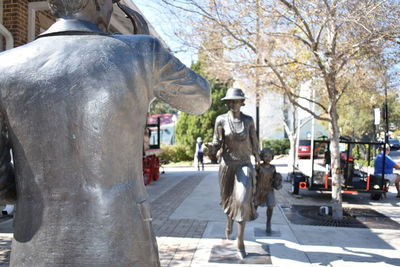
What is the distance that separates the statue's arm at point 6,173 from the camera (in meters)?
1.34

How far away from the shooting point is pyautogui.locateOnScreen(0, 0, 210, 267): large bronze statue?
1257 mm

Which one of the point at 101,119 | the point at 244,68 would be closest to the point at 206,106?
the point at 101,119

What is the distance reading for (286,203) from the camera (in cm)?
930

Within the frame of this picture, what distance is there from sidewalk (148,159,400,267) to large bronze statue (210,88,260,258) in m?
0.51

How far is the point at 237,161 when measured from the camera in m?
4.96

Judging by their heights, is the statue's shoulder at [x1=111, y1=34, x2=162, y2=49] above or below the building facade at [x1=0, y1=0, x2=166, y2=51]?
below

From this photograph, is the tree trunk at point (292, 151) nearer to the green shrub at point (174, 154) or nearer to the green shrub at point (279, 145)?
the green shrub at point (174, 154)

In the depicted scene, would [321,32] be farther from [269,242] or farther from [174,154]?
[174,154]

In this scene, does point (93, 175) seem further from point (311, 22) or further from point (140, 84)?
point (311, 22)

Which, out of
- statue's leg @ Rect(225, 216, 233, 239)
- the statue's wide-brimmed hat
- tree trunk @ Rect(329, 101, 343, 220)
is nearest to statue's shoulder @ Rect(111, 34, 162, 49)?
the statue's wide-brimmed hat

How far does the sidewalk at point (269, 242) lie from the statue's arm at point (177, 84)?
3.54 m

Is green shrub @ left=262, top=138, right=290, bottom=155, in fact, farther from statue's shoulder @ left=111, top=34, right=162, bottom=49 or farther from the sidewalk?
statue's shoulder @ left=111, top=34, right=162, bottom=49

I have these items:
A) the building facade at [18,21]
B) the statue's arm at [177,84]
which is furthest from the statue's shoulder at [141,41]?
the building facade at [18,21]

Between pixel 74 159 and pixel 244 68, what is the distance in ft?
23.6
